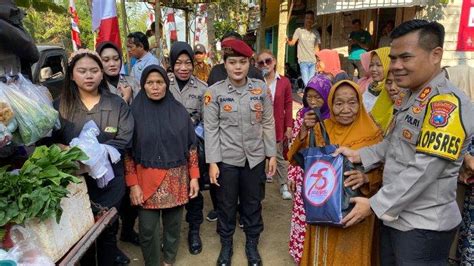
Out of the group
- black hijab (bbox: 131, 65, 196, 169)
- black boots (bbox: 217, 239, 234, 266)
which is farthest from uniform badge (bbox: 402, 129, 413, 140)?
black boots (bbox: 217, 239, 234, 266)

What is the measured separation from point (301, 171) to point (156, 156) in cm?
113

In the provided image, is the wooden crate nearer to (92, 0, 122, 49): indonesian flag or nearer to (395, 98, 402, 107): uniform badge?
(395, 98, 402, 107): uniform badge

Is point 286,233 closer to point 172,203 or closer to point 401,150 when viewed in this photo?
point 172,203

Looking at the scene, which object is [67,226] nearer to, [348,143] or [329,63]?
[348,143]

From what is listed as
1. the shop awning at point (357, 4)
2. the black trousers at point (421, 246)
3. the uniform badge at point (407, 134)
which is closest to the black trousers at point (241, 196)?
the black trousers at point (421, 246)

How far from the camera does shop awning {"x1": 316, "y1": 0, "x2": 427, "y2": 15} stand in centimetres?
649

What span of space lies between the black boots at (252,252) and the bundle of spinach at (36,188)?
1.90m

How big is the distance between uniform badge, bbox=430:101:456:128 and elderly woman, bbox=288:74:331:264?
3.73ft

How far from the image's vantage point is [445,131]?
1.69 m

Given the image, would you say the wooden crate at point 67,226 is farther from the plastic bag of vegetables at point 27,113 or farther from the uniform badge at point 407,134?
the uniform badge at point 407,134

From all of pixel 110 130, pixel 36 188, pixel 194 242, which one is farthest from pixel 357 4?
pixel 36 188

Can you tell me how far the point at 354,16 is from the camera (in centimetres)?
937

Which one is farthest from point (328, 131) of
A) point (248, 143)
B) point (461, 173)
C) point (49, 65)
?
point (49, 65)

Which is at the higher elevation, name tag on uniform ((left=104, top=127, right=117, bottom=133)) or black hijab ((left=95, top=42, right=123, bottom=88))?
black hijab ((left=95, top=42, right=123, bottom=88))
